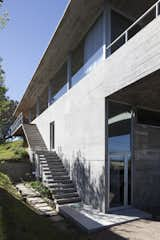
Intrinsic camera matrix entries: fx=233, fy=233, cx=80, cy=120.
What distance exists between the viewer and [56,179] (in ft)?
38.9

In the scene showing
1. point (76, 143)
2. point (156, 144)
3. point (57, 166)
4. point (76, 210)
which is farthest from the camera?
point (57, 166)

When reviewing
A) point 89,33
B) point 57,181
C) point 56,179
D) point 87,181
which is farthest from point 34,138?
point 89,33

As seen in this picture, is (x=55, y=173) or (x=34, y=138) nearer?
(x=55, y=173)

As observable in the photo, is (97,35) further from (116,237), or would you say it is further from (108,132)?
(116,237)

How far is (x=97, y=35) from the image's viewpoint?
1012 cm

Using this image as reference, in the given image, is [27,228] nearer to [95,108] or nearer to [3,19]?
[95,108]

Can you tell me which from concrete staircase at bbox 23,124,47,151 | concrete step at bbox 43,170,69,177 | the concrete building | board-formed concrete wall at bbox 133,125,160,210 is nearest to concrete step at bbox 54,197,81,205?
the concrete building

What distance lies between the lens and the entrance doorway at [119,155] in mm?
9086

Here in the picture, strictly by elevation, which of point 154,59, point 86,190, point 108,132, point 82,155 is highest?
point 154,59

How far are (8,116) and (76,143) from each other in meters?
34.3

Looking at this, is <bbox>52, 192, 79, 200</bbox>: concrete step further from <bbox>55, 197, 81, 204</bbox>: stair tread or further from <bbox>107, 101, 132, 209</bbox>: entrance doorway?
<bbox>107, 101, 132, 209</bbox>: entrance doorway

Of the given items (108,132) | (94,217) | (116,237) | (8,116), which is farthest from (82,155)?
(8,116)

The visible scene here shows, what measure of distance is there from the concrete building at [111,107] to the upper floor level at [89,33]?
40mm

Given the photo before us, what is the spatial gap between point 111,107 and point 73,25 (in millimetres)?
4155
